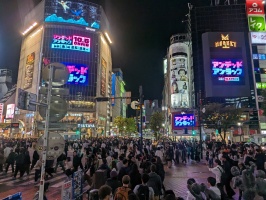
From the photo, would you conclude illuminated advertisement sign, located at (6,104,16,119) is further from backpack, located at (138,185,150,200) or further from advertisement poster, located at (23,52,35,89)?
backpack, located at (138,185,150,200)

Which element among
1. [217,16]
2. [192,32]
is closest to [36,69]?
[192,32]

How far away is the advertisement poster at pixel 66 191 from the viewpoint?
20.2ft

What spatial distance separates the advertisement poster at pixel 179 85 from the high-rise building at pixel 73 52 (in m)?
29.2

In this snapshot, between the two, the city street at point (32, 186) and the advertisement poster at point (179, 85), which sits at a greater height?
the advertisement poster at point (179, 85)

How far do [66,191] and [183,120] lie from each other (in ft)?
167

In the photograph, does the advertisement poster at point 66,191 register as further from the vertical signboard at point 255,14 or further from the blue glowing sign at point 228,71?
the vertical signboard at point 255,14

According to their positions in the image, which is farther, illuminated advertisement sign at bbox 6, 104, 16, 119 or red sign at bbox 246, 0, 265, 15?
illuminated advertisement sign at bbox 6, 104, 16, 119

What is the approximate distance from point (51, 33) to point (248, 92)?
68730mm

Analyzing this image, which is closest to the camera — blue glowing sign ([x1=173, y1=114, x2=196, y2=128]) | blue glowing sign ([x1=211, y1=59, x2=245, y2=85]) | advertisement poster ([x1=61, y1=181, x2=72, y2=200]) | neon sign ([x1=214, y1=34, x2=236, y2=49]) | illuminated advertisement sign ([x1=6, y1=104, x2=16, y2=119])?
advertisement poster ([x1=61, y1=181, x2=72, y2=200])

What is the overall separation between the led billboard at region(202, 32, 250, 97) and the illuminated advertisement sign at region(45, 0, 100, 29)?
1841 inches

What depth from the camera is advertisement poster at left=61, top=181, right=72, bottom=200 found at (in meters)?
6.16

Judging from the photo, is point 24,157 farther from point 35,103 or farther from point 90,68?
point 90,68

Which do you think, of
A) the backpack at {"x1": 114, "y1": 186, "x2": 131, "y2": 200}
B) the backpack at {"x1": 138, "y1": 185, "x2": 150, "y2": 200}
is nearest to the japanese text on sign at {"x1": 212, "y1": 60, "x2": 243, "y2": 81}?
the backpack at {"x1": 138, "y1": 185, "x2": 150, "y2": 200}

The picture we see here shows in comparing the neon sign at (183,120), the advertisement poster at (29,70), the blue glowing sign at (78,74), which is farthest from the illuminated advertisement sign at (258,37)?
the advertisement poster at (29,70)
